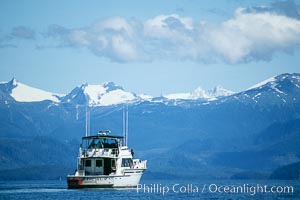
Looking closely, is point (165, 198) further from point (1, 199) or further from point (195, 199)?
point (1, 199)

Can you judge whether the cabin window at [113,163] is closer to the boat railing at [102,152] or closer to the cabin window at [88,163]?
the boat railing at [102,152]

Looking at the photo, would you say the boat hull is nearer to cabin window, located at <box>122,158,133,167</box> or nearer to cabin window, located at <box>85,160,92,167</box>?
cabin window, located at <box>122,158,133,167</box>

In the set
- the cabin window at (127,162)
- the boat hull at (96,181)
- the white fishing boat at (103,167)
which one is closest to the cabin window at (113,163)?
the white fishing boat at (103,167)

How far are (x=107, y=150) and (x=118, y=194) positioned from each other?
1932cm

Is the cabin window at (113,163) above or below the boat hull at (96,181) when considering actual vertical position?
above

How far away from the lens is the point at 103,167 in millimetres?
158500

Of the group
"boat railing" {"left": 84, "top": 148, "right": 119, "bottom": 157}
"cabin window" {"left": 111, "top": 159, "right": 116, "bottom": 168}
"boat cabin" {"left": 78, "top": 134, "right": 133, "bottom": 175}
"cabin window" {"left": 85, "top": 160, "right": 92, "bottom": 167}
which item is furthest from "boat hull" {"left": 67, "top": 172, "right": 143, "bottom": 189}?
"boat railing" {"left": 84, "top": 148, "right": 119, "bottom": 157}

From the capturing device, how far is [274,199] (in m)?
140

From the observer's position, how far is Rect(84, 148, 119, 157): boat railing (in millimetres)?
158875

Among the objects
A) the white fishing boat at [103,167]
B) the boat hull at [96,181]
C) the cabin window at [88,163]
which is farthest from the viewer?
the cabin window at [88,163]

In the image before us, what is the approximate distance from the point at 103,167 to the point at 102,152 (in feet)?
9.72

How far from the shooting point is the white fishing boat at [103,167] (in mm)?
154375

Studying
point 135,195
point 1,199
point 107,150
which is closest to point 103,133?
point 107,150

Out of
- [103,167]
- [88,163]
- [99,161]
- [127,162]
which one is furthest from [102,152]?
[127,162]
